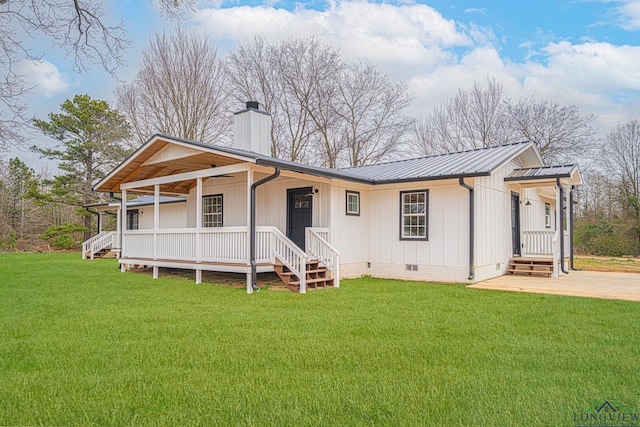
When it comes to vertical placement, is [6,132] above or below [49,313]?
above

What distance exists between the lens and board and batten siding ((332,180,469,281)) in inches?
400

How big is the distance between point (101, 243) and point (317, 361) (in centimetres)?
1863

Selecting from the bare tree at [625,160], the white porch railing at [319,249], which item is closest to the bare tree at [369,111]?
the bare tree at [625,160]

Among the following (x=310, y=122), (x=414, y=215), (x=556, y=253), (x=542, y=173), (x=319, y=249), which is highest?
(x=310, y=122)

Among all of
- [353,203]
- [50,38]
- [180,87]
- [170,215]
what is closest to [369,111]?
[180,87]

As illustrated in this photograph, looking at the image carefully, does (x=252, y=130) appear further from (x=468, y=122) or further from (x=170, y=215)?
(x=468, y=122)

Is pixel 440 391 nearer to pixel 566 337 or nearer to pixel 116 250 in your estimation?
pixel 566 337

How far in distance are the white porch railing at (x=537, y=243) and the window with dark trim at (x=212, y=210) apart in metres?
8.98

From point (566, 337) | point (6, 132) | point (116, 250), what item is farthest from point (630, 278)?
point (116, 250)

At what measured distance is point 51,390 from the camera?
11.0 feet

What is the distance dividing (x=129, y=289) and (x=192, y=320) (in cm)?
403

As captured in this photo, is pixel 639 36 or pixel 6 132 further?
pixel 639 36

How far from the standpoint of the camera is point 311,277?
962 cm

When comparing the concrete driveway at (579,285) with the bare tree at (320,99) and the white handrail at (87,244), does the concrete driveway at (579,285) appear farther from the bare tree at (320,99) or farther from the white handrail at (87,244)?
the white handrail at (87,244)
